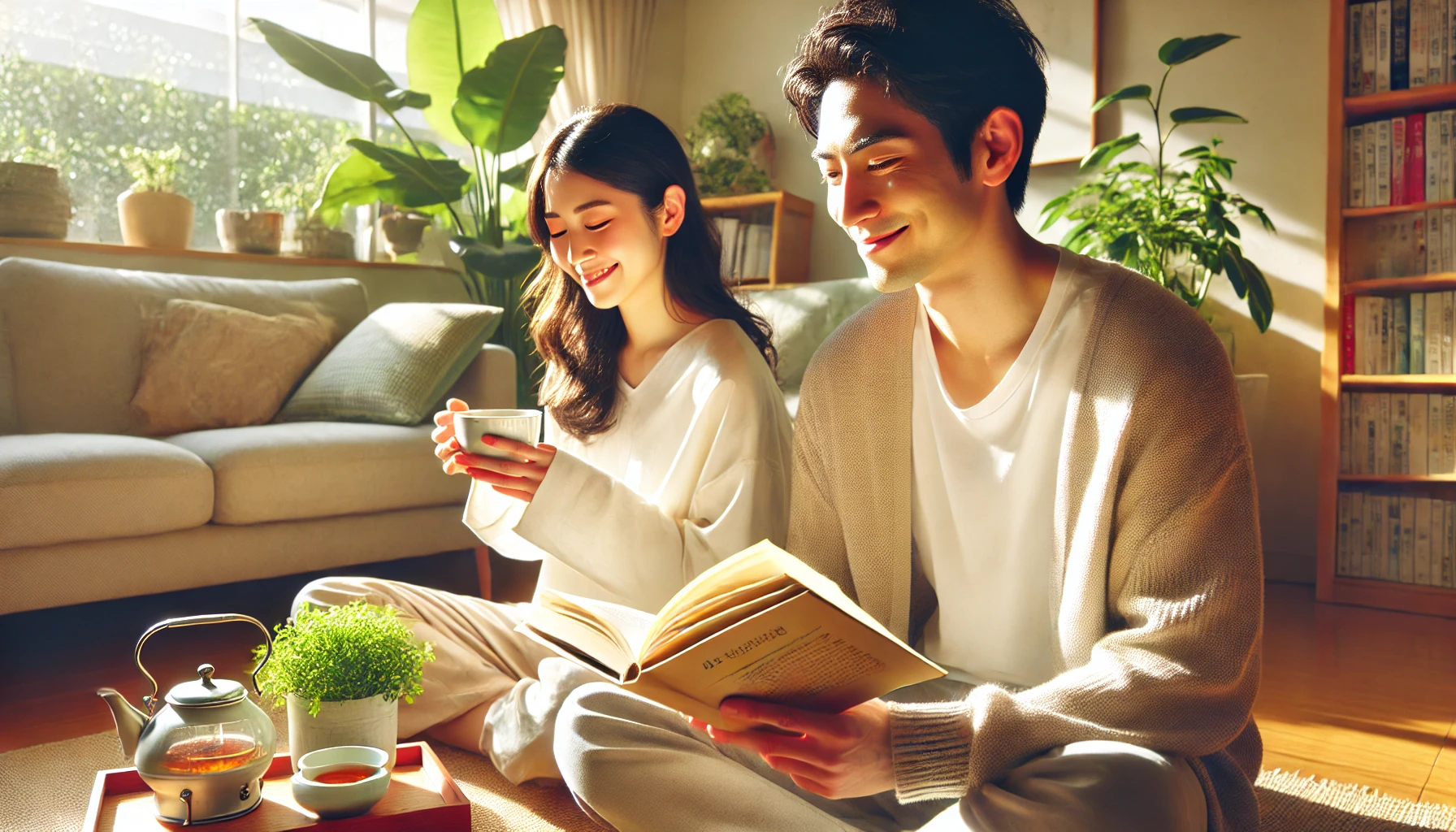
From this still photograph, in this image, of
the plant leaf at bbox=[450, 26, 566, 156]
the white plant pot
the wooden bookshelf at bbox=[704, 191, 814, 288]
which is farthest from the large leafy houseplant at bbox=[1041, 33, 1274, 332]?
the white plant pot

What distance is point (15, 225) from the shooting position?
3.14m

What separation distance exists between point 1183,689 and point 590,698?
26.5 inches

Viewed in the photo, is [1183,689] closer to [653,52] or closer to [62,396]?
[62,396]

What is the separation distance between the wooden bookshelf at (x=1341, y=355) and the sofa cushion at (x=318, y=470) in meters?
2.53

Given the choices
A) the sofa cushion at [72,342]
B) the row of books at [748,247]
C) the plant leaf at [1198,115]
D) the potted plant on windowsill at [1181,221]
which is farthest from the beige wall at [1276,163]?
the sofa cushion at [72,342]

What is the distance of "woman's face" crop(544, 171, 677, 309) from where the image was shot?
1.61m

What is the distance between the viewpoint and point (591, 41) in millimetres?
4586

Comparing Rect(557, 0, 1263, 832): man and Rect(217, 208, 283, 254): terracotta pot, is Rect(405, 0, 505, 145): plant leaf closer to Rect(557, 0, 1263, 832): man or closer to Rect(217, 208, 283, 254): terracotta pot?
Rect(217, 208, 283, 254): terracotta pot

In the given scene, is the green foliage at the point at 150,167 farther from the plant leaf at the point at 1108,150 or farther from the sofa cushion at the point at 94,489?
the plant leaf at the point at 1108,150

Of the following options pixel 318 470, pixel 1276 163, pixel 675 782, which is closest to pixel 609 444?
pixel 675 782

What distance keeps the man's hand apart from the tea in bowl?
43 centimetres

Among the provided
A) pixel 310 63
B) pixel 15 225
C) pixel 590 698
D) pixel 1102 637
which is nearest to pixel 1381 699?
pixel 1102 637

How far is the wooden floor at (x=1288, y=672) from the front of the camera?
1862 millimetres

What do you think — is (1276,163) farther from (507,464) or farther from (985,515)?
(507,464)
